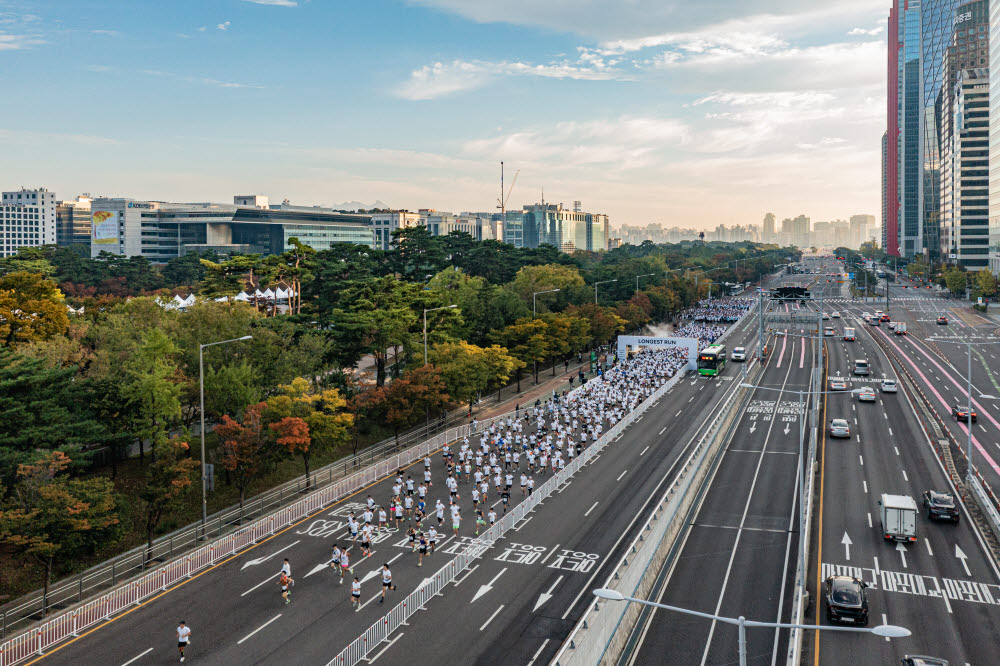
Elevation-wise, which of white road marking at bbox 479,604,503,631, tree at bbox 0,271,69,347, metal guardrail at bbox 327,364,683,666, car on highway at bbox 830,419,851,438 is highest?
tree at bbox 0,271,69,347

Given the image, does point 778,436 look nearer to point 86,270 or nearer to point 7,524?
point 7,524

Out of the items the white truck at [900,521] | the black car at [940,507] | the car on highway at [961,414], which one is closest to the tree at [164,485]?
the white truck at [900,521]

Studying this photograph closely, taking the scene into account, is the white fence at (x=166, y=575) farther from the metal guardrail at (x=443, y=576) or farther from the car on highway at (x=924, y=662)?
the car on highway at (x=924, y=662)

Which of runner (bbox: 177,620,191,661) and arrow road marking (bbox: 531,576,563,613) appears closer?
runner (bbox: 177,620,191,661)

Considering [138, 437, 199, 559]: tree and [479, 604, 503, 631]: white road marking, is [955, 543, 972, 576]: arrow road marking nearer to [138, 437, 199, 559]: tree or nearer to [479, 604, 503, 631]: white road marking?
[479, 604, 503, 631]: white road marking

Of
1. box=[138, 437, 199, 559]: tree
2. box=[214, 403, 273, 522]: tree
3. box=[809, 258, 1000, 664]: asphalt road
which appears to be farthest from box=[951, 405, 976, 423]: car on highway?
box=[138, 437, 199, 559]: tree

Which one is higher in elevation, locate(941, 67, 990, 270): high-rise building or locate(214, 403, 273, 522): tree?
locate(941, 67, 990, 270): high-rise building

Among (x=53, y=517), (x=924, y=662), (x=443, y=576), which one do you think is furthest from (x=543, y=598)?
(x=53, y=517)
